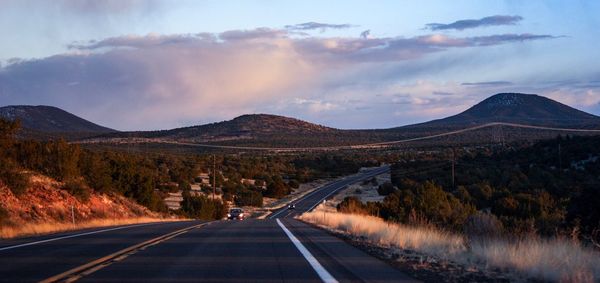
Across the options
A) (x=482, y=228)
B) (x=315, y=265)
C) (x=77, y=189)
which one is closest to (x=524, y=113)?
(x=77, y=189)

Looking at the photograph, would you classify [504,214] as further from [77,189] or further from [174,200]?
[174,200]

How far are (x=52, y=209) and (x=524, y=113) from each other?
6292 inches

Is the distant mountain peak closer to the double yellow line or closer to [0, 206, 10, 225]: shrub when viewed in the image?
[0, 206, 10, 225]: shrub

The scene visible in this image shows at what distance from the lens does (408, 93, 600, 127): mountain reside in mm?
171125

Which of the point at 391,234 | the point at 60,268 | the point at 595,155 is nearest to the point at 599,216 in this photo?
the point at 391,234

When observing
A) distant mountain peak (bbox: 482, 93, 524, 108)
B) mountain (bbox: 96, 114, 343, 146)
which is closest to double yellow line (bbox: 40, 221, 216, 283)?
mountain (bbox: 96, 114, 343, 146)

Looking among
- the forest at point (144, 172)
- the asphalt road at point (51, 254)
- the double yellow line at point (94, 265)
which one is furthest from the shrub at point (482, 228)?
the forest at point (144, 172)

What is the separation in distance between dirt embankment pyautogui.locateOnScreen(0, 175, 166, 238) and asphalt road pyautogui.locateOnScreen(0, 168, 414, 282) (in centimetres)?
1053

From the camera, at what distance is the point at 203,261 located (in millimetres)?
14336

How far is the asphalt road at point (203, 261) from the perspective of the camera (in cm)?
1177

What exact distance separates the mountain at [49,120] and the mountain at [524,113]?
9321 cm

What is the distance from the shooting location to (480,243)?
17.1 meters

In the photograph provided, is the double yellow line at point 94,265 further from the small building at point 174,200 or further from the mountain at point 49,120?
the mountain at point 49,120

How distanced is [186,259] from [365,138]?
163 metres
